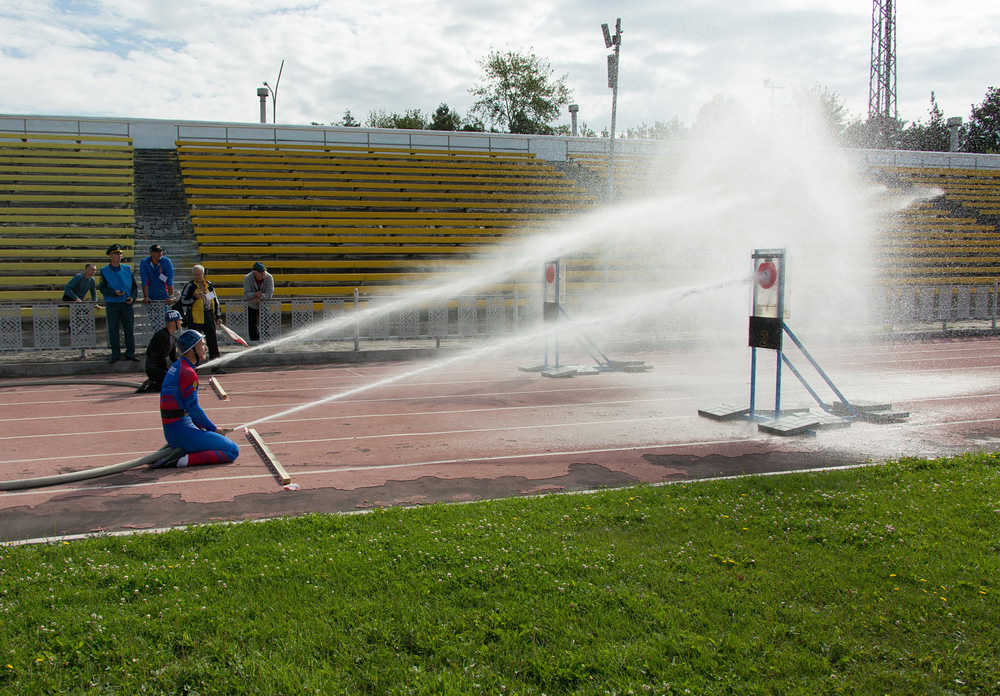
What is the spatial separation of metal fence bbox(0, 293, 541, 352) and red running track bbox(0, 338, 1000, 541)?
235cm

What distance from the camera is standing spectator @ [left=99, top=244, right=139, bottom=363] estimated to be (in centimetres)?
1380

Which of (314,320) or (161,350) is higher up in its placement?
(314,320)

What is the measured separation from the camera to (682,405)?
34.5 ft

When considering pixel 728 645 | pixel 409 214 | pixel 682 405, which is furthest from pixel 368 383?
pixel 409 214

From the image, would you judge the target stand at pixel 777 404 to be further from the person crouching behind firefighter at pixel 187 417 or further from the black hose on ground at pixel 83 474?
the black hose on ground at pixel 83 474

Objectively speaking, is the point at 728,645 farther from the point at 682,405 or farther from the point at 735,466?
the point at 682,405

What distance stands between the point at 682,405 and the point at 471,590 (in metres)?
6.91

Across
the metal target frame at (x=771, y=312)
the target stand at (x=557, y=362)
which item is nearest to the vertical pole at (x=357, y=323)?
the target stand at (x=557, y=362)

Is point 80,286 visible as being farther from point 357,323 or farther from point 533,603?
point 533,603

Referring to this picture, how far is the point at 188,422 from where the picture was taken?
24.2 feet

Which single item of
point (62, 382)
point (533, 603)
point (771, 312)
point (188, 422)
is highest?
point (771, 312)

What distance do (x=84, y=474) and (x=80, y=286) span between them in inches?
392

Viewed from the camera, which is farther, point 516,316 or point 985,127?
point 985,127

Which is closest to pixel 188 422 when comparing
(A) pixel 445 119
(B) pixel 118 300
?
(B) pixel 118 300
